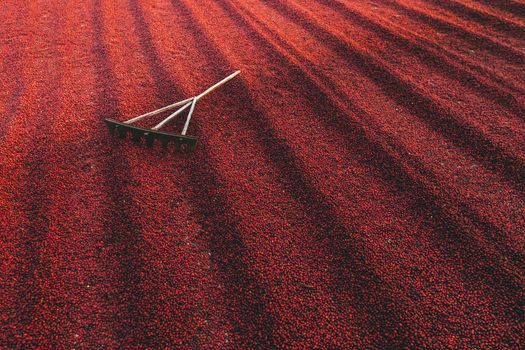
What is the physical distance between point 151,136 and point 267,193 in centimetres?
107

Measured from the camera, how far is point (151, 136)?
2984mm

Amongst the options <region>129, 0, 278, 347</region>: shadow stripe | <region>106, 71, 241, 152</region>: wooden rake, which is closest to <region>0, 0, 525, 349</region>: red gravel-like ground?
<region>129, 0, 278, 347</region>: shadow stripe

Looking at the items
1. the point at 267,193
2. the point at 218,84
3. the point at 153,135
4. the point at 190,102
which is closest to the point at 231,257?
the point at 267,193

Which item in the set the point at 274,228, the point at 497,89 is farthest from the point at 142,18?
the point at 497,89

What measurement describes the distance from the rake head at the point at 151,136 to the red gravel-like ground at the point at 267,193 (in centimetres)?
11

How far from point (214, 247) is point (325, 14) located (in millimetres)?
4605

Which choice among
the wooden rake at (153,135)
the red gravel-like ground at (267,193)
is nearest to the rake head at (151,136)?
the wooden rake at (153,135)

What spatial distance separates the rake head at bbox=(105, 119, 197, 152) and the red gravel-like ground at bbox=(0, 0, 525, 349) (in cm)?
11

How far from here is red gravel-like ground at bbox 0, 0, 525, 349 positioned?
2.05 m

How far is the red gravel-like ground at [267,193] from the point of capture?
2.05 metres

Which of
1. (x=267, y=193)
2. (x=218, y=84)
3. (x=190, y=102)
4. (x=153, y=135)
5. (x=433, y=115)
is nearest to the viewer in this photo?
(x=267, y=193)

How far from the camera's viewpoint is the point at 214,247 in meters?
2.41

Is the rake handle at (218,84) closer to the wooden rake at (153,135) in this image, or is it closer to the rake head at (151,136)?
the wooden rake at (153,135)

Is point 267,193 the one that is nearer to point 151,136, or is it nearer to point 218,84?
point 151,136
